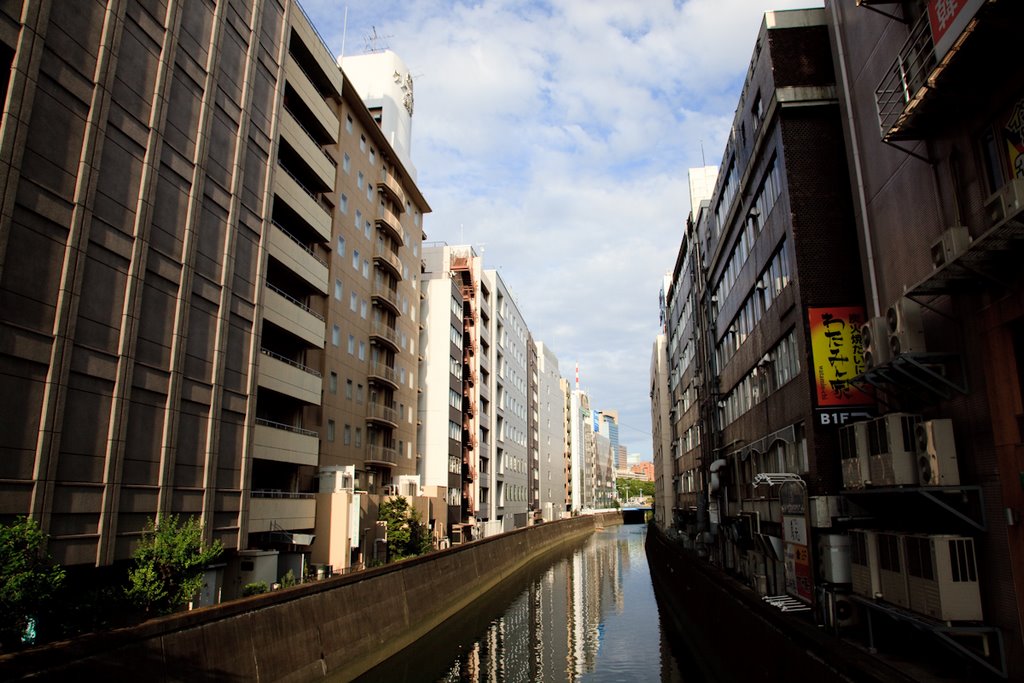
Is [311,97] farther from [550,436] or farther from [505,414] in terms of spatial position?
[550,436]

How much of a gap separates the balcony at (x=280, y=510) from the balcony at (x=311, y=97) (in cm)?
2104

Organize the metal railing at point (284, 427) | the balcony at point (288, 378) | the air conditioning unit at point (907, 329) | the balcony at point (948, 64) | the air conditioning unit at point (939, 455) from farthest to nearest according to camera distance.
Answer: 1. the metal railing at point (284, 427)
2. the balcony at point (288, 378)
3. the air conditioning unit at point (907, 329)
4. the air conditioning unit at point (939, 455)
5. the balcony at point (948, 64)

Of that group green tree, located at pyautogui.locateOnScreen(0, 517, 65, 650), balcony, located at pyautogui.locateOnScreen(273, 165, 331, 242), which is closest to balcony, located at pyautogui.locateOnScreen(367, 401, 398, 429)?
balcony, located at pyautogui.locateOnScreen(273, 165, 331, 242)

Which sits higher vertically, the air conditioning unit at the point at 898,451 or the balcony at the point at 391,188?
the balcony at the point at 391,188

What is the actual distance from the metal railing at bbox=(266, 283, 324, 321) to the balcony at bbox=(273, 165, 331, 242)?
13.1 ft

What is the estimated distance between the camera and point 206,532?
23.6 m

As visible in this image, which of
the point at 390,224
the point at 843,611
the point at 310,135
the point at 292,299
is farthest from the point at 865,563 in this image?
the point at 390,224

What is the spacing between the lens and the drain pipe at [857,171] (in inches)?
741

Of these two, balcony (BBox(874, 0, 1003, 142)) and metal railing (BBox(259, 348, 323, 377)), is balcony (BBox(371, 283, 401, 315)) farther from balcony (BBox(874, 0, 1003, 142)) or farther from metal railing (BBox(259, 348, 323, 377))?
balcony (BBox(874, 0, 1003, 142))

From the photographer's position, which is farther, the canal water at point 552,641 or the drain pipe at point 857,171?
the canal water at point 552,641

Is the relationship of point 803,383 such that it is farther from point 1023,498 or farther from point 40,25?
point 40,25

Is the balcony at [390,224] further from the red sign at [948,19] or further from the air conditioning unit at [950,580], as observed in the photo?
the air conditioning unit at [950,580]

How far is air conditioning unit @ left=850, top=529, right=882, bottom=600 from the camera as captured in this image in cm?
1669

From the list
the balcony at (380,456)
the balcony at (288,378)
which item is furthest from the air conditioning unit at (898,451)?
the balcony at (380,456)
